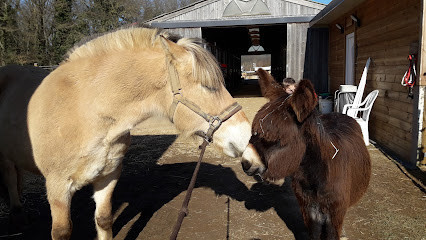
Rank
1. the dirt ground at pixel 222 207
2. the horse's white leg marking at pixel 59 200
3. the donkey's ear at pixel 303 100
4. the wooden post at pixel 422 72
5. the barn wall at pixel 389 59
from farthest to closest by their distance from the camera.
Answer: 1. the barn wall at pixel 389 59
2. the wooden post at pixel 422 72
3. the dirt ground at pixel 222 207
4. the horse's white leg marking at pixel 59 200
5. the donkey's ear at pixel 303 100

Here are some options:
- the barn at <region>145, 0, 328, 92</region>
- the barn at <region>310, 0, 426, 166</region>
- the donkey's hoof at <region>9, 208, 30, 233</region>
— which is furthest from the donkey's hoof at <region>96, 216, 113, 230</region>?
the barn at <region>145, 0, 328, 92</region>

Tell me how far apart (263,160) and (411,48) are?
4.52 metres

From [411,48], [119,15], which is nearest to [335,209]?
[411,48]

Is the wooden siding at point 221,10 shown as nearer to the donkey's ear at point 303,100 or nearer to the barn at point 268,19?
the barn at point 268,19

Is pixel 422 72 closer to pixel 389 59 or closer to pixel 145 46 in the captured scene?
pixel 389 59

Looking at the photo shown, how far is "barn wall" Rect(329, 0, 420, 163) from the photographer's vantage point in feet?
17.1

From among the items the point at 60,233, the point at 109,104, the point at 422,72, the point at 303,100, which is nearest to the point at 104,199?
the point at 60,233

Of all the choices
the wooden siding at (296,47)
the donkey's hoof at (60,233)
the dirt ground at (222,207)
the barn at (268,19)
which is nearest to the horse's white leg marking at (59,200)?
the donkey's hoof at (60,233)

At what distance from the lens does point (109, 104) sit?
2.04 m

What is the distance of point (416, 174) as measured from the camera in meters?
4.55

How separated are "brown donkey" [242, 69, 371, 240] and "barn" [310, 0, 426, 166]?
3.44 metres

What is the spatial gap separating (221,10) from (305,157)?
11.4m

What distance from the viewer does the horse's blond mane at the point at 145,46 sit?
195cm

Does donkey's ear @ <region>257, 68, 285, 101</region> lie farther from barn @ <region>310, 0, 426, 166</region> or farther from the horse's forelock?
barn @ <region>310, 0, 426, 166</region>
